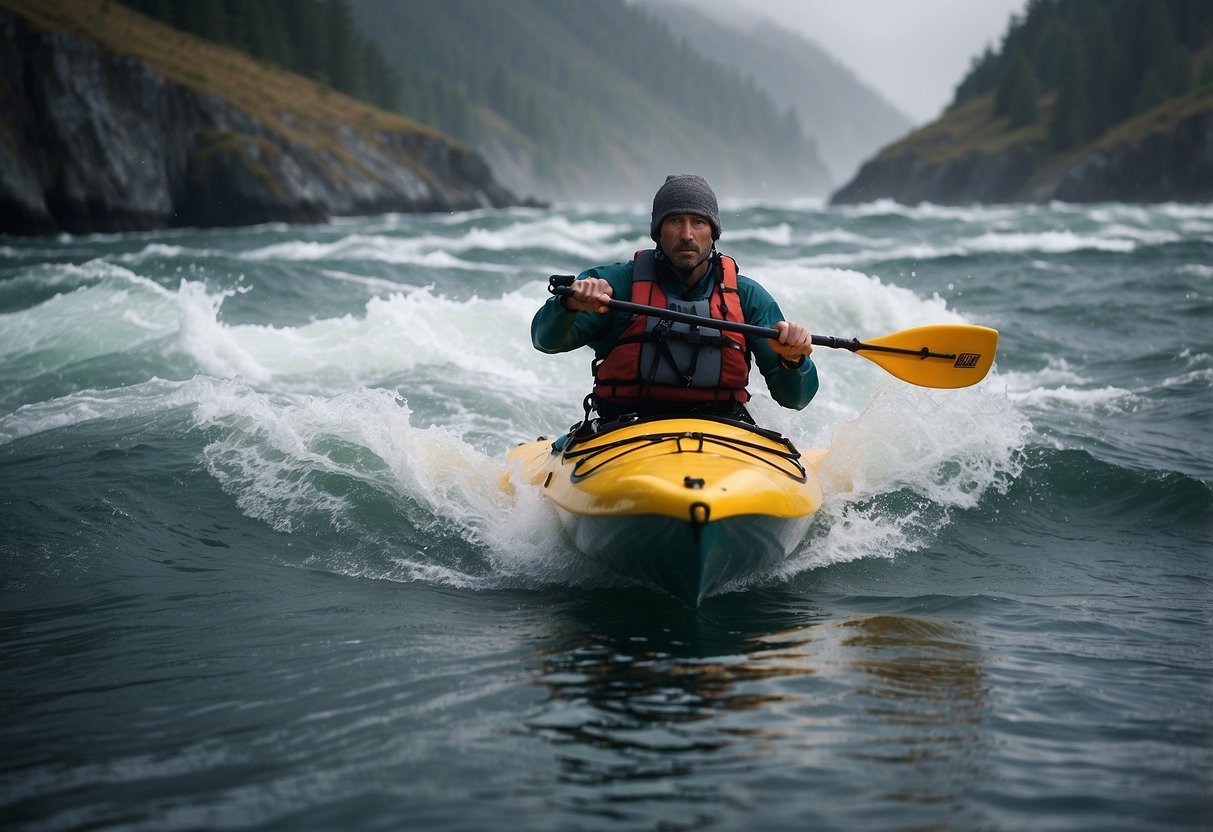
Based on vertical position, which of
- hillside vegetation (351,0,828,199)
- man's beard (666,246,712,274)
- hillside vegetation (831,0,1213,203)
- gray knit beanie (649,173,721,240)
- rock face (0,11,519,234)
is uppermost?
hillside vegetation (351,0,828,199)

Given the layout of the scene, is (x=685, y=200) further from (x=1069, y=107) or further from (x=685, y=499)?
(x=1069, y=107)

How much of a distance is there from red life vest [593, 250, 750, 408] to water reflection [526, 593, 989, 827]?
3.26 ft

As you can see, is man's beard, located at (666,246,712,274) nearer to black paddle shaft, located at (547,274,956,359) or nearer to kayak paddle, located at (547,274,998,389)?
black paddle shaft, located at (547,274,956,359)

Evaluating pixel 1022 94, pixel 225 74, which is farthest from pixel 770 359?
pixel 1022 94

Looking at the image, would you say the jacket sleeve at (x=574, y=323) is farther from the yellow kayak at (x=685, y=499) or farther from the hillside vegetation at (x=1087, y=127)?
the hillside vegetation at (x=1087, y=127)

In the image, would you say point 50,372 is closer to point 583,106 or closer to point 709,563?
point 709,563

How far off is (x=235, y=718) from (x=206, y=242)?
83.8 ft

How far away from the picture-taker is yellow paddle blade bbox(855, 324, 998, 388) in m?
5.37

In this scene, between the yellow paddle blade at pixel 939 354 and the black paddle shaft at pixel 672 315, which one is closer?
the black paddle shaft at pixel 672 315

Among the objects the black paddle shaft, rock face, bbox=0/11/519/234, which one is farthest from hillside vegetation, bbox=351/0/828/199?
the black paddle shaft

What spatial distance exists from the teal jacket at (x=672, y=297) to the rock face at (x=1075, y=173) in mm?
53115

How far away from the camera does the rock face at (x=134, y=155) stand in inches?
1144

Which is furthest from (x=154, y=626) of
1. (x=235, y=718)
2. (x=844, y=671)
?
(x=844, y=671)

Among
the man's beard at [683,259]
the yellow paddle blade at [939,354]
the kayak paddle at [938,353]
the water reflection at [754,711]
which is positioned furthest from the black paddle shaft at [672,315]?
the water reflection at [754,711]
